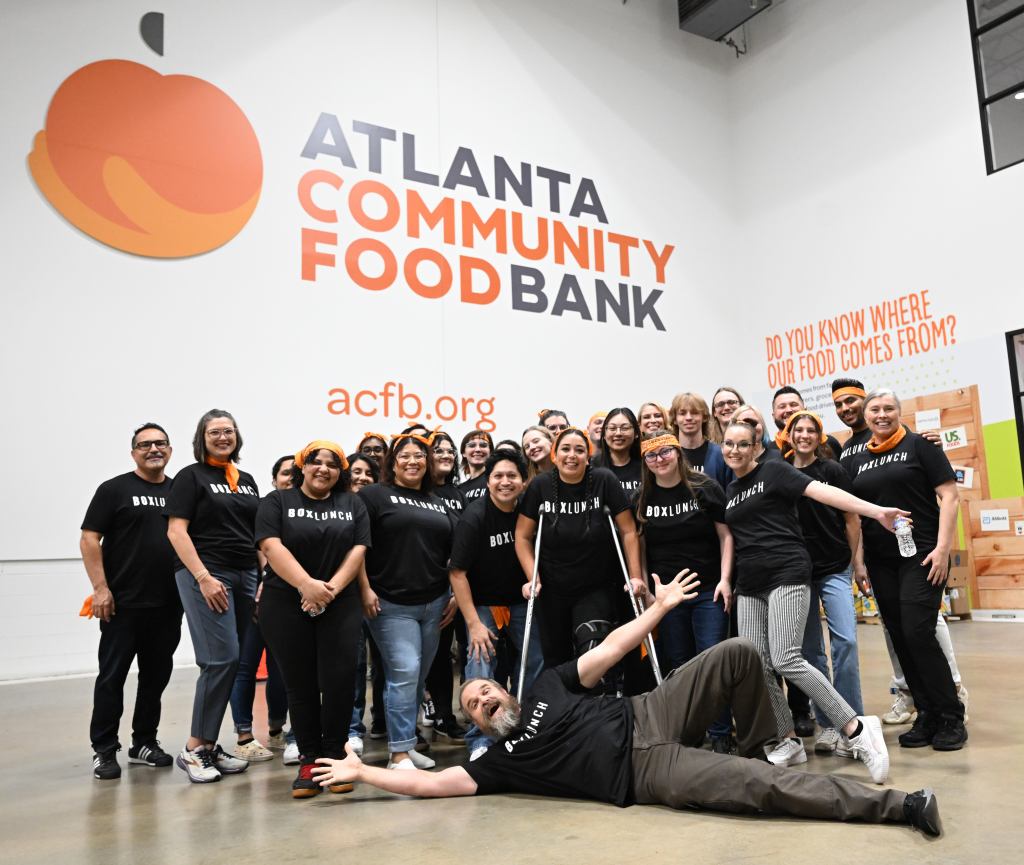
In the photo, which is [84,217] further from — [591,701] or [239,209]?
[591,701]

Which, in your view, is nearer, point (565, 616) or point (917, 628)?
point (917, 628)

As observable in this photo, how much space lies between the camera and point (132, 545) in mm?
3852

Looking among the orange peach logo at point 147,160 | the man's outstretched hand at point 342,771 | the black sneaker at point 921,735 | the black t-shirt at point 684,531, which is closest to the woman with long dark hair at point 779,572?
the black t-shirt at point 684,531

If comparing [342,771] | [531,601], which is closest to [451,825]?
[342,771]

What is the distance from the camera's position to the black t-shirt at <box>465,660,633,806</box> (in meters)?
2.83

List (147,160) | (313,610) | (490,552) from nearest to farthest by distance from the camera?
(313,610)
(490,552)
(147,160)

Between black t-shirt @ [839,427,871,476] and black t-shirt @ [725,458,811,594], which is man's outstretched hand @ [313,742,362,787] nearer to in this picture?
black t-shirt @ [725,458,811,594]

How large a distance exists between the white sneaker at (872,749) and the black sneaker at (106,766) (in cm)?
306

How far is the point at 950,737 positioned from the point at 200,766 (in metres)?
3.10

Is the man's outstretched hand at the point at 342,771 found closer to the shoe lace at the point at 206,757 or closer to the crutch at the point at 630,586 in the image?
the shoe lace at the point at 206,757

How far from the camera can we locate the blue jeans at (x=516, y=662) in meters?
3.67

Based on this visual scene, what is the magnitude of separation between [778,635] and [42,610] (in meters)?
6.30

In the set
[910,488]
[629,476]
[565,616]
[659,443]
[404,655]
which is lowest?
[404,655]

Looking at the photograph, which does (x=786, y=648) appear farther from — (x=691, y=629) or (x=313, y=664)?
(x=313, y=664)
